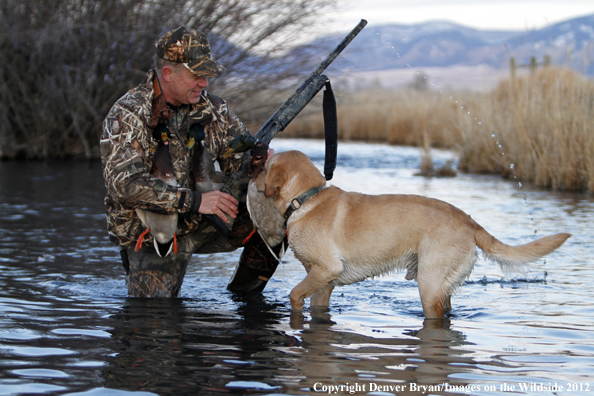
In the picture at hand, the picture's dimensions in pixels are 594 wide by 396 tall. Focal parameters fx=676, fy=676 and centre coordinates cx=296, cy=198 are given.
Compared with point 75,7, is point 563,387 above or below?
below

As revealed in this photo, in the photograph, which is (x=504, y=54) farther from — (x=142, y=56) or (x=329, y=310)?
(x=329, y=310)

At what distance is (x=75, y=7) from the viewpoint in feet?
56.3

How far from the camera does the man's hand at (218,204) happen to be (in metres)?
5.20

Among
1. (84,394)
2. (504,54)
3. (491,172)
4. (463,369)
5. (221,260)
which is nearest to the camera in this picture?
(84,394)

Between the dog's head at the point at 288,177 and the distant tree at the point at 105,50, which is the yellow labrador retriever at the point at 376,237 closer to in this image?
the dog's head at the point at 288,177

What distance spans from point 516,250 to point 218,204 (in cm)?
221

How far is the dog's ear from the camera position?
496 centimetres

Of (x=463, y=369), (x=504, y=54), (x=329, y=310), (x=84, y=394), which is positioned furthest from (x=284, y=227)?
(x=504, y=54)

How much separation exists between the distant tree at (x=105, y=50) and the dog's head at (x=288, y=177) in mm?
12679

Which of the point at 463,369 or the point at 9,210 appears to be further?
the point at 9,210

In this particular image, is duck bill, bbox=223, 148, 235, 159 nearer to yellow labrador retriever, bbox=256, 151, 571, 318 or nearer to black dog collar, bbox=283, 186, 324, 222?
yellow labrador retriever, bbox=256, 151, 571, 318

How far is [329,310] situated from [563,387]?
2.15 metres

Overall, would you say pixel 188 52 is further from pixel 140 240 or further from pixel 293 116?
pixel 140 240

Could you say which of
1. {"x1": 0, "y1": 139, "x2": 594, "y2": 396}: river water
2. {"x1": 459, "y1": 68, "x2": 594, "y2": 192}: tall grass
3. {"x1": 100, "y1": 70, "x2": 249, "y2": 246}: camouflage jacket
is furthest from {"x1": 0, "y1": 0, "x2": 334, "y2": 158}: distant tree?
{"x1": 100, "y1": 70, "x2": 249, "y2": 246}: camouflage jacket
